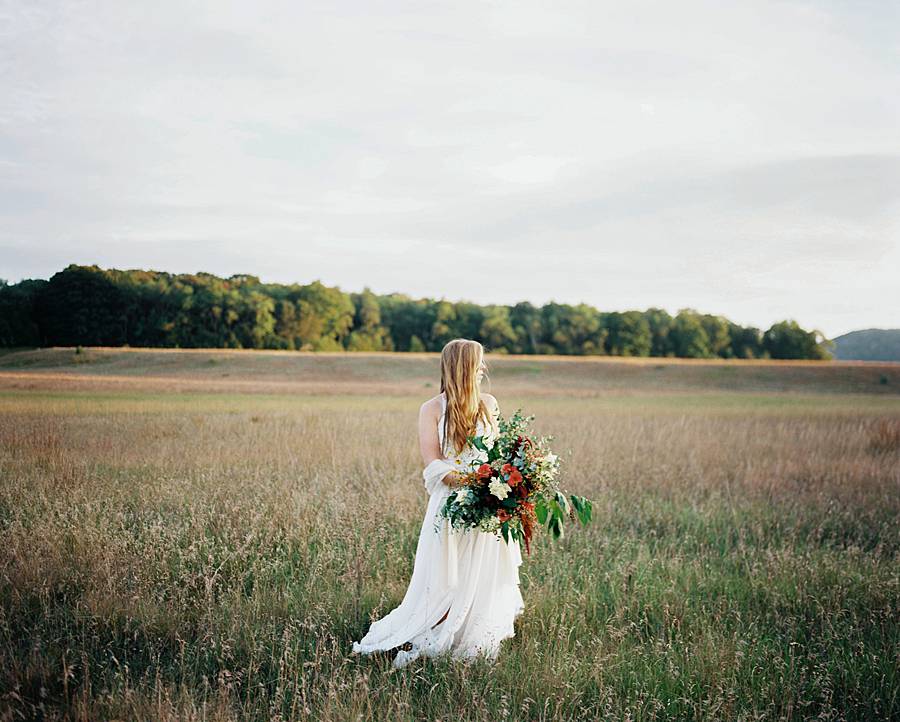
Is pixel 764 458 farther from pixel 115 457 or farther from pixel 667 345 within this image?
pixel 667 345

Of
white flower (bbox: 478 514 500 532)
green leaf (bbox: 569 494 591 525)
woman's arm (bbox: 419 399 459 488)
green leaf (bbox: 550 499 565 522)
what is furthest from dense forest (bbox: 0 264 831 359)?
green leaf (bbox: 569 494 591 525)

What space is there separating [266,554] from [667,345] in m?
60.5

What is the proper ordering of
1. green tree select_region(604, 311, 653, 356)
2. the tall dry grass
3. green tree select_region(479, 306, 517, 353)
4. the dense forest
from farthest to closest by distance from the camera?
green tree select_region(604, 311, 653, 356)
green tree select_region(479, 306, 517, 353)
the dense forest
the tall dry grass

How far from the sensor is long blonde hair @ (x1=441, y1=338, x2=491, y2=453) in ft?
14.3

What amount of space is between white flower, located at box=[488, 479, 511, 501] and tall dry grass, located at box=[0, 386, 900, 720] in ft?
3.77

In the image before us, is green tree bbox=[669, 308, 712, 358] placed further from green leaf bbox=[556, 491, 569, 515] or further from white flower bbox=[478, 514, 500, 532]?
white flower bbox=[478, 514, 500, 532]

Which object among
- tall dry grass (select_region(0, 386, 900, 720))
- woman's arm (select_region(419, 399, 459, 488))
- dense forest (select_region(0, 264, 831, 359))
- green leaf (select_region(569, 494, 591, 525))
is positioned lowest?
tall dry grass (select_region(0, 386, 900, 720))

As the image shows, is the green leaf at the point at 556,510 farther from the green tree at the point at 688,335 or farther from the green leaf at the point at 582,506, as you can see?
the green tree at the point at 688,335

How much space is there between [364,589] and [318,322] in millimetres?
32619

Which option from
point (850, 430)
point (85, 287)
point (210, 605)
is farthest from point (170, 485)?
point (850, 430)

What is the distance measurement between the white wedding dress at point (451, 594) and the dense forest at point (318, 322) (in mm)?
8104

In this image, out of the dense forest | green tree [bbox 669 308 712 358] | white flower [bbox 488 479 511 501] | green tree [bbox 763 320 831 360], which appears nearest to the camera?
white flower [bbox 488 479 511 501]

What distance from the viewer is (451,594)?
4.57 meters

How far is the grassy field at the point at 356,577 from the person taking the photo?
13.3 feet
